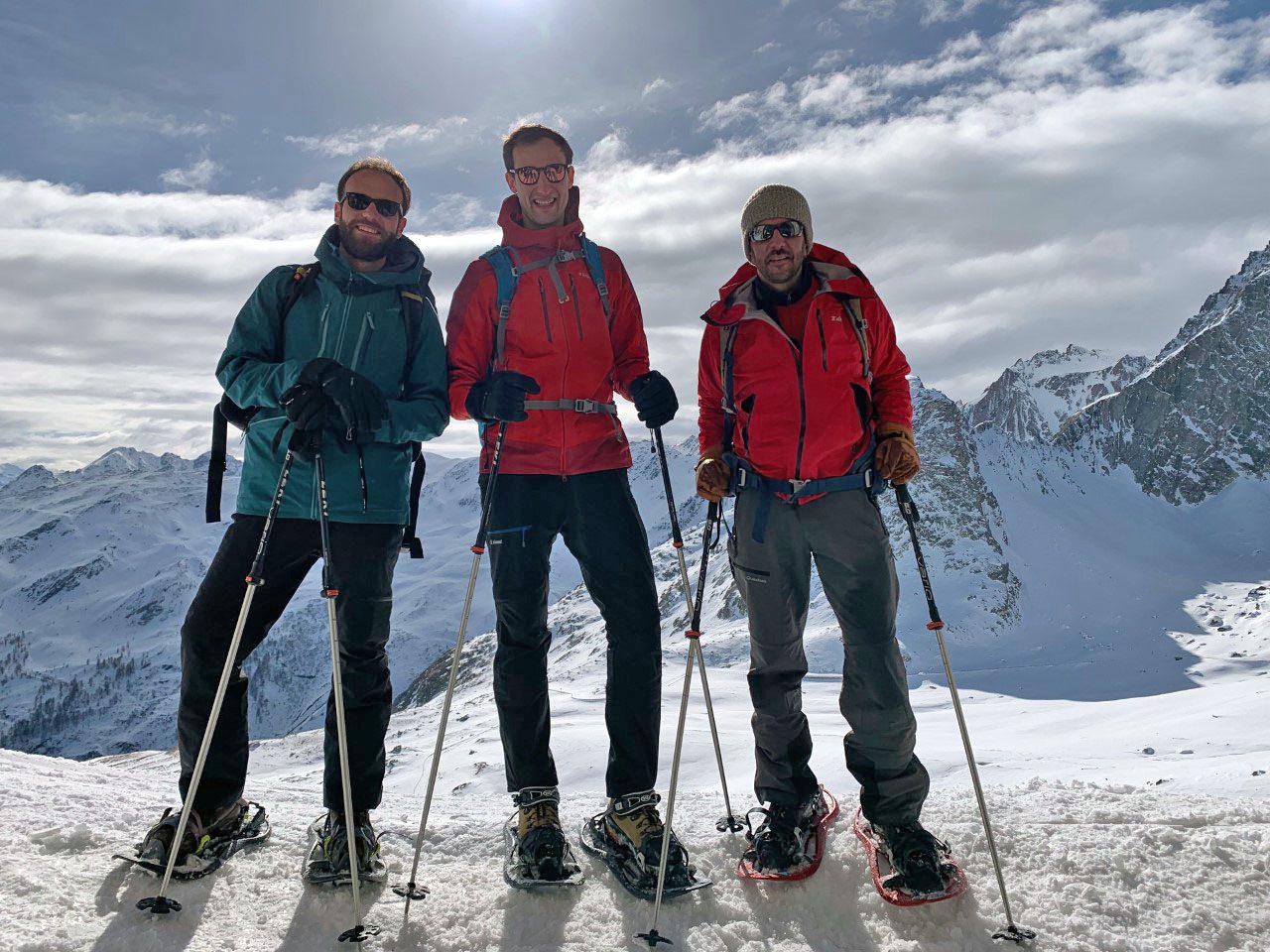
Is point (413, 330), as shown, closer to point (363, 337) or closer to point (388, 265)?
point (363, 337)

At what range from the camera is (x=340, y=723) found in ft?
14.4

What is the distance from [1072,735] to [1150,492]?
17662cm

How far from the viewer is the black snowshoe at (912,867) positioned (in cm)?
427

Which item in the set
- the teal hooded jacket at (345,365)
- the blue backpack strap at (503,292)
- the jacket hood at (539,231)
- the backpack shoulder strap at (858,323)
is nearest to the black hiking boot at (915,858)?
the backpack shoulder strap at (858,323)

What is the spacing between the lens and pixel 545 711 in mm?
5066

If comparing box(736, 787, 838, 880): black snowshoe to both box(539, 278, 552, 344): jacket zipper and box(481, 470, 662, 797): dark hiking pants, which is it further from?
box(539, 278, 552, 344): jacket zipper

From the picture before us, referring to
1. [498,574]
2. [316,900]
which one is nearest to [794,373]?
[498,574]

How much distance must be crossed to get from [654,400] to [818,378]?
3.45 ft

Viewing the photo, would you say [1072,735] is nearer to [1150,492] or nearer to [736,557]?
[736,557]

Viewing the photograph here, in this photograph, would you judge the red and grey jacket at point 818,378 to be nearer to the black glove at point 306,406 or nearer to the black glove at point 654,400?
the black glove at point 654,400

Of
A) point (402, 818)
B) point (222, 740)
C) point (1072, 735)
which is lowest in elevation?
point (1072, 735)

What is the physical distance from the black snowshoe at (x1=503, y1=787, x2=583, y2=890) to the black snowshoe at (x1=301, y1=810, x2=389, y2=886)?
74 cm

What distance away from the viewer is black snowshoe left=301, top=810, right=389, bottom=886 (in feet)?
14.7

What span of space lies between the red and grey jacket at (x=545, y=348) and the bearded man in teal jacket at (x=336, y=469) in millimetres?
252
